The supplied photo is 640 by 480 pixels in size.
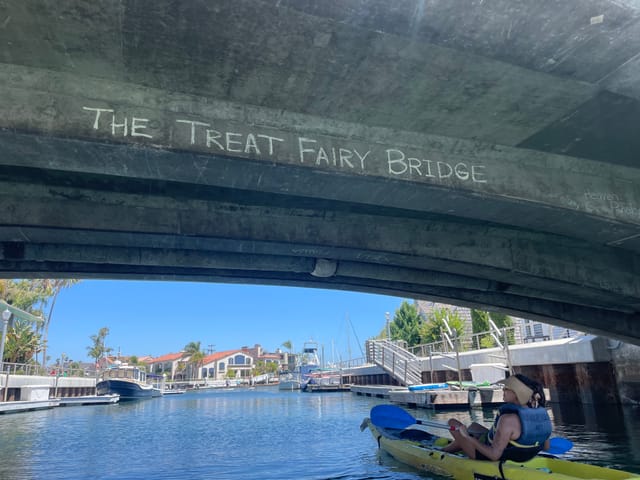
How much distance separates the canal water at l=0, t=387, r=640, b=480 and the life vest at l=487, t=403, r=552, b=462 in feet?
10.7

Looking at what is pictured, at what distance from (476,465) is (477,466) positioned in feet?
0.15

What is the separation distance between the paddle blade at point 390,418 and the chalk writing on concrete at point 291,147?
944 cm

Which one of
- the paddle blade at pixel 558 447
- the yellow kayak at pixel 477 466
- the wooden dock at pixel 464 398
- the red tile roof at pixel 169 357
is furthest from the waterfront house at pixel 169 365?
the paddle blade at pixel 558 447

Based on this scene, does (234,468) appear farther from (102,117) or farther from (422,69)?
(422,69)

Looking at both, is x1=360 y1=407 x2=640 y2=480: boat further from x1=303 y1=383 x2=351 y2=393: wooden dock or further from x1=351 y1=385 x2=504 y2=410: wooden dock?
x1=303 y1=383 x2=351 y2=393: wooden dock

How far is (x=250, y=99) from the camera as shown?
621 centimetres

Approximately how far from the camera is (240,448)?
635 inches

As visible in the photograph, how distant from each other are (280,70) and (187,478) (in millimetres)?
10309

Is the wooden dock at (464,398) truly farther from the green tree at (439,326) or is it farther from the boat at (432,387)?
the green tree at (439,326)

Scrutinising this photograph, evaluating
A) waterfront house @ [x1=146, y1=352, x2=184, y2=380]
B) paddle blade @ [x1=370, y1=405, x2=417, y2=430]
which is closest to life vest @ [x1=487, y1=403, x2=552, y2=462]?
paddle blade @ [x1=370, y1=405, x2=417, y2=430]

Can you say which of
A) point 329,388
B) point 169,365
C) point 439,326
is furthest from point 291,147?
point 169,365

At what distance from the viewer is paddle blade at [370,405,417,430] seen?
1400 centimetres

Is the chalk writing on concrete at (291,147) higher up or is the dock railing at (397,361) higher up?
the chalk writing on concrete at (291,147)

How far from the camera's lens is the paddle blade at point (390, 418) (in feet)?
45.9
